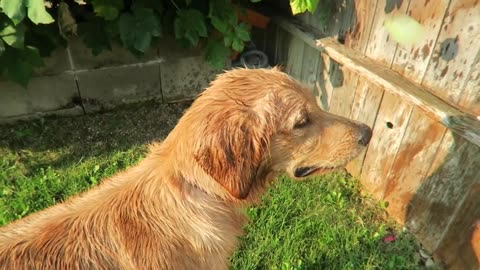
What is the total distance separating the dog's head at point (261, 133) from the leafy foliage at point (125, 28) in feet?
6.08

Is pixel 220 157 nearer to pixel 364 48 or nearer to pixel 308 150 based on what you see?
pixel 308 150

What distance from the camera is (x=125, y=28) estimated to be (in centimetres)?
360

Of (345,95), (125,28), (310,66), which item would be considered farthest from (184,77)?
(345,95)

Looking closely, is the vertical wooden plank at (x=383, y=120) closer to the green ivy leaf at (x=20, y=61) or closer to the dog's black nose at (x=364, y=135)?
the dog's black nose at (x=364, y=135)

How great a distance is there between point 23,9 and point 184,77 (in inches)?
85.3

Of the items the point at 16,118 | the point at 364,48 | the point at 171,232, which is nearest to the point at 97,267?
the point at 171,232

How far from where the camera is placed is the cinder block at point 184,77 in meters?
4.60

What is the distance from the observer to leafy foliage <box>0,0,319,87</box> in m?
3.51

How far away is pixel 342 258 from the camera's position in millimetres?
2977

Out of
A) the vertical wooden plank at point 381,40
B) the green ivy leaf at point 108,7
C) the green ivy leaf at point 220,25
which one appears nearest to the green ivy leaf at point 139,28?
the green ivy leaf at point 108,7

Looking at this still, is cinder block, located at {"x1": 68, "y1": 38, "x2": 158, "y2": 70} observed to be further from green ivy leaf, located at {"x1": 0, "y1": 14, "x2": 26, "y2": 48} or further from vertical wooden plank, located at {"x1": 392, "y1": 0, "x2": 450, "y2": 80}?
vertical wooden plank, located at {"x1": 392, "y1": 0, "x2": 450, "y2": 80}

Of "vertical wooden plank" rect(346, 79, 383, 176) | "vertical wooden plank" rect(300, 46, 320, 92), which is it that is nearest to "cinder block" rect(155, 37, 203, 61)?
"vertical wooden plank" rect(300, 46, 320, 92)

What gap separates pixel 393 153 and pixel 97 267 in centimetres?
247

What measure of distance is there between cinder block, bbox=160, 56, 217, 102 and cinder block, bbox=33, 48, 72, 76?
1.07 metres
